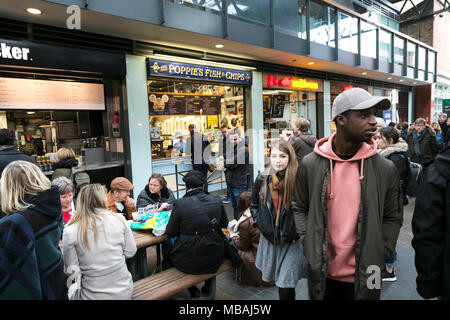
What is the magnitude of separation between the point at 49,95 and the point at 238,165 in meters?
4.79

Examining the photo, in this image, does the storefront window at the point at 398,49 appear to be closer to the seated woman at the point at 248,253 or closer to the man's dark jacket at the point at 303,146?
the man's dark jacket at the point at 303,146

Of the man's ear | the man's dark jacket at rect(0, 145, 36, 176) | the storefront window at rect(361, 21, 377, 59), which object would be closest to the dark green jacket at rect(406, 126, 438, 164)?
the storefront window at rect(361, 21, 377, 59)

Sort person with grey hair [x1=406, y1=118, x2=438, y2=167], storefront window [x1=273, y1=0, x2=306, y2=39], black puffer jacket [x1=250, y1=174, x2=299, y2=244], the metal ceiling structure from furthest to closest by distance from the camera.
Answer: the metal ceiling structure
storefront window [x1=273, y1=0, x2=306, y2=39]
person with grey hair [x1=406, y1=118, x2=438, y2=167]
black puffer jacket [x1=250, y1=174, x2=299, y2=244]

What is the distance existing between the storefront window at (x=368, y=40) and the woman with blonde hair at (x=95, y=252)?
12.1 m

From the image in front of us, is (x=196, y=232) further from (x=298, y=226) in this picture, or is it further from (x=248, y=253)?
(x=298, y=226)

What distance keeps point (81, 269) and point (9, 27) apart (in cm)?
505

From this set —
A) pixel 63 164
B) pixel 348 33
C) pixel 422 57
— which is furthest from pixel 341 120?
pixel 422 57

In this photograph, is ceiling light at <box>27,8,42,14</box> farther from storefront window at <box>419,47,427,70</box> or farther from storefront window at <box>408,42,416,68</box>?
storefront window at <box>419,47,427,70</box>

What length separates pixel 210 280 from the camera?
11.1 feet

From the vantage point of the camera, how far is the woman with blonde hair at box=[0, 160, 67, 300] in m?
1.82

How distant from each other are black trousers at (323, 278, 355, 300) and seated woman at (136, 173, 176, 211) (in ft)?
8.36

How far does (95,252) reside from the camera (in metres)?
2.44

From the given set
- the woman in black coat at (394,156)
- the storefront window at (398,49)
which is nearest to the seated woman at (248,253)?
the woman in black coat at (394,156)

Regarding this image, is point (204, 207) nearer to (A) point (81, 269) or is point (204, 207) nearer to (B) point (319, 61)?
(A) point (81, 269)
